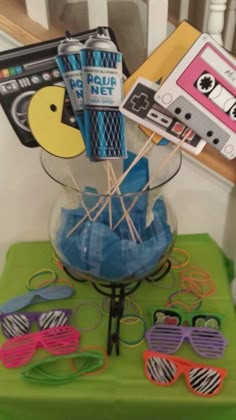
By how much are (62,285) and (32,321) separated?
0.11 meters

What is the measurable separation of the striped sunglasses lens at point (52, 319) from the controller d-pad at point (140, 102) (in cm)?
38

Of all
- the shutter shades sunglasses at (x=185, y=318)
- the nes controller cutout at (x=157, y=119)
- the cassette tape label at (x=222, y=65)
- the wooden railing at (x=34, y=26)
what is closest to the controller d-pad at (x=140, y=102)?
the nes controller cutout at (x=157, y=119)

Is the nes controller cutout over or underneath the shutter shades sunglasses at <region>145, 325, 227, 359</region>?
over

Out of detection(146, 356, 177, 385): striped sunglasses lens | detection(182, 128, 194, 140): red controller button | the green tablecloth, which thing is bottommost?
the green tablecloth

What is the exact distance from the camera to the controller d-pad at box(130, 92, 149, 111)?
24.9 inches

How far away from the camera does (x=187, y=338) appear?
2.31 ft

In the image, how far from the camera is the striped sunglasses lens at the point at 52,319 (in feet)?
2.39

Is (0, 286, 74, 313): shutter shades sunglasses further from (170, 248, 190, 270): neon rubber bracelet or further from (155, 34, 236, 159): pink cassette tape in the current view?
(155, 34, 236, 159): pink cassette tape

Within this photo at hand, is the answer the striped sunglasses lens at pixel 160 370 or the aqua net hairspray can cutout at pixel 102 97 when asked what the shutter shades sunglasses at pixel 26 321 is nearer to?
the striped sunglasses lens at pixel 160 370

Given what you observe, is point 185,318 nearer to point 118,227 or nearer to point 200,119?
point 118,227

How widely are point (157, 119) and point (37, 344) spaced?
42 centimetres

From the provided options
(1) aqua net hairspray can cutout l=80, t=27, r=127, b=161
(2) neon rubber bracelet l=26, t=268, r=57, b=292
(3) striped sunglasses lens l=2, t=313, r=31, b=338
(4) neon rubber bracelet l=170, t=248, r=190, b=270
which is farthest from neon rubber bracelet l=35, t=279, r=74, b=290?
(1) aqua net hairspray can cutout l=80, t=27, r=127, b=161

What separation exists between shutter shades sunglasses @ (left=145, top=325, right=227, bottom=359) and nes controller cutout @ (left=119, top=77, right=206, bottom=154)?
0.99 ft

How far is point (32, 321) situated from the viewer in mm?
745
